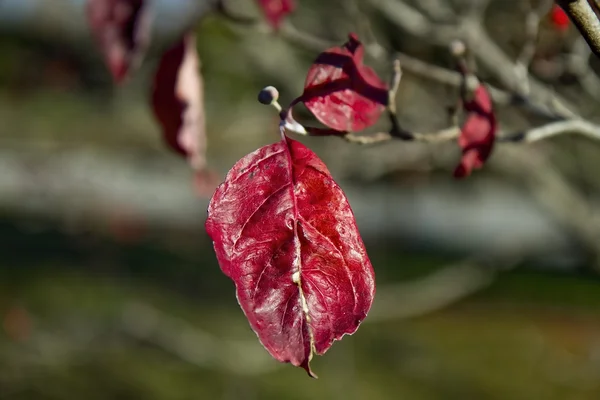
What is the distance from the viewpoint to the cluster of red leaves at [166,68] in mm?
1194

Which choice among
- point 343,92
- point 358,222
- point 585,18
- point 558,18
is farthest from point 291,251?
point 358,222

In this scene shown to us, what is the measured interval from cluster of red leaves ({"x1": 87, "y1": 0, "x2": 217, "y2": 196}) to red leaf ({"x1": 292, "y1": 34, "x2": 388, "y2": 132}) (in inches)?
18.9

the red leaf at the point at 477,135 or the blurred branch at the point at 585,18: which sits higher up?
the blurred branch at the point at 585,18

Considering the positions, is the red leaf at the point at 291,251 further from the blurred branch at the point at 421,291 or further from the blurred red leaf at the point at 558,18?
the blurred branch at the point at 421,291

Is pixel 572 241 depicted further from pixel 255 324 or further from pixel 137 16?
pixel 255 324

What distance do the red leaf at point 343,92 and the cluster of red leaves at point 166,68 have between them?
0.48 meters

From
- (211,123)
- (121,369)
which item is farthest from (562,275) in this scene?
(121,369)

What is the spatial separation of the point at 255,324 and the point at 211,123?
274 inches

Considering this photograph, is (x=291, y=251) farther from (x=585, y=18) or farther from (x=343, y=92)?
(x=585, y=18)

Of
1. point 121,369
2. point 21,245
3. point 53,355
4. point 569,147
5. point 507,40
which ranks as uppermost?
point 507,40

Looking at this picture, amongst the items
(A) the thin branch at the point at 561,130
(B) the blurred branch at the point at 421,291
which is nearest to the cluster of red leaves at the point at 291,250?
(A) the thin branch at the point at 561,130

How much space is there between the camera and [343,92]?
747 mm

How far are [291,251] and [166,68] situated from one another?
2.07ft

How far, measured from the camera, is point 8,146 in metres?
12.1
